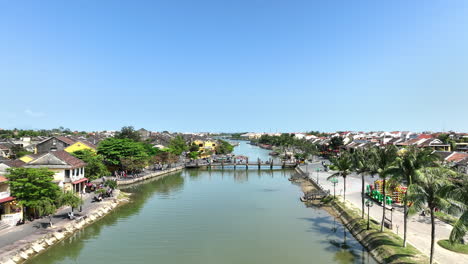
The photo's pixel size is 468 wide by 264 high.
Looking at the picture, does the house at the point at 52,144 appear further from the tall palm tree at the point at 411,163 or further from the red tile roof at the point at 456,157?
the red tile roof at the point at 456,157

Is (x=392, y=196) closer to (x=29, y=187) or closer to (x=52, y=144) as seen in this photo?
(x=29, y=187)

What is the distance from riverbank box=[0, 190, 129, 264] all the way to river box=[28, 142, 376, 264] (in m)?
0.59

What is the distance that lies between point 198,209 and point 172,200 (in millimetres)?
7215

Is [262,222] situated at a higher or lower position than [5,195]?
lower

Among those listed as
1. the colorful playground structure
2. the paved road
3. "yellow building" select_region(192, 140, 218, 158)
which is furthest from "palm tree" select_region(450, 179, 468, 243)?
"yellow building" select_region(192, 140, 218, 158)

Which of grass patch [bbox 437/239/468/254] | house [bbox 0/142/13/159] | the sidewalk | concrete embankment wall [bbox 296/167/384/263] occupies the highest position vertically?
house [bbox 0/142/13/159]

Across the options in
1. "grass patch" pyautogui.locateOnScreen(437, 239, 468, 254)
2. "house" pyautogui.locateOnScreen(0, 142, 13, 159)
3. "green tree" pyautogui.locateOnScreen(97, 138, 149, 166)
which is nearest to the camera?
"grass patch" pyautogui.locateOnScreen(437, 239, 468, 254)

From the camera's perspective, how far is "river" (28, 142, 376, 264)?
2330 cm

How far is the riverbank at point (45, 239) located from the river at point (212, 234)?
0.59 meters

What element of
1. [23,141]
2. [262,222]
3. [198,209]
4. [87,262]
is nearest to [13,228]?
[87,262]

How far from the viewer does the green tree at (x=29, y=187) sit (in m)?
26.0

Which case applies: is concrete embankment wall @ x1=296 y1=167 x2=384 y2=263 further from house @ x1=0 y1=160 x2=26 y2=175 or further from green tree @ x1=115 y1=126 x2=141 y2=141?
green tree @ x1=115 y1=126 x2=141 y2=141

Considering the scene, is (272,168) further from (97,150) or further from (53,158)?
(53,158)

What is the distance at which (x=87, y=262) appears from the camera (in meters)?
22.5
